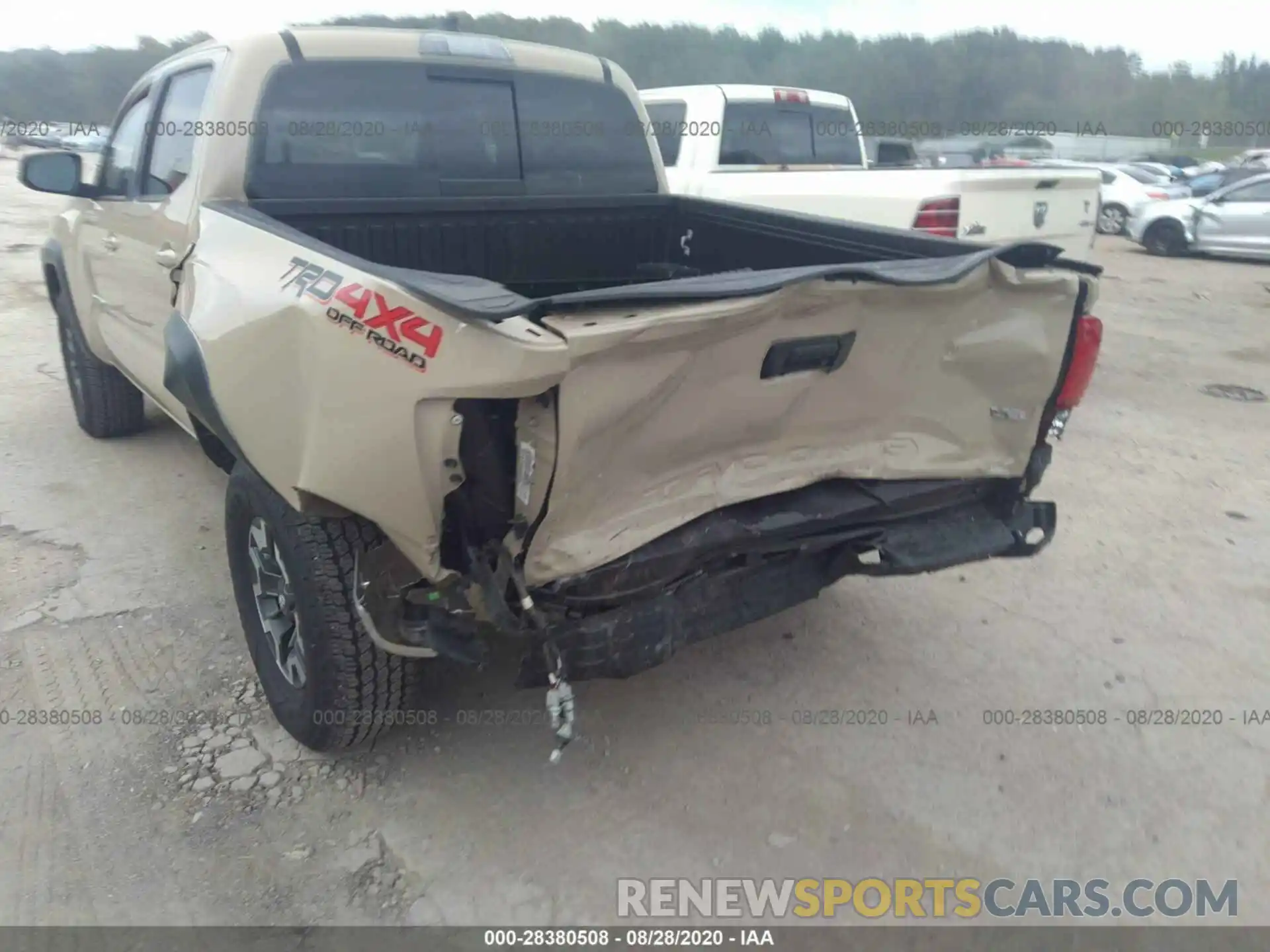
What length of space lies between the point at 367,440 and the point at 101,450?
13.2 feet

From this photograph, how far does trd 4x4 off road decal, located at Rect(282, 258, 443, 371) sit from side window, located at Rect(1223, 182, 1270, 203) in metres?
15.7

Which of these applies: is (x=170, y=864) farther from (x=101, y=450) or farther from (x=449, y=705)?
(x=101, y=450)

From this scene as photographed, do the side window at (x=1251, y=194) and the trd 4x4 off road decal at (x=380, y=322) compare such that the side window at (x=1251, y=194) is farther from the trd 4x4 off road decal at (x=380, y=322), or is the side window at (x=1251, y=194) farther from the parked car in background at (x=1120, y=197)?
the trd 4x4 off road decal at (x=380, y=322)

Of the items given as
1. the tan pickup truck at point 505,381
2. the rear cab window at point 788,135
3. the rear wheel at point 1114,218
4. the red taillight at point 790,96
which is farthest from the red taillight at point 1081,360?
the rear wheel at point 1114,218

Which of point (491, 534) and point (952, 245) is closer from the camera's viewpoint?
point (491, 534)

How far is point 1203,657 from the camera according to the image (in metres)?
3.51

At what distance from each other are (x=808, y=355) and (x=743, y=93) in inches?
220

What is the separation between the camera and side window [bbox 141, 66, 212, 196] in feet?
11.5

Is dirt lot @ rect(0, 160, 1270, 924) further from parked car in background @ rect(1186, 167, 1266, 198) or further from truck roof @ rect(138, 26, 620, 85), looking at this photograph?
parked car in background @ rect(1186, 167, 1266, 198)

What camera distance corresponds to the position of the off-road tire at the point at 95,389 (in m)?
5.30

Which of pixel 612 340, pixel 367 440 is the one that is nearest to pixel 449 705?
pixel 367 440

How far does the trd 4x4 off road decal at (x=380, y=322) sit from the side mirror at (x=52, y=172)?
8.54 feet
